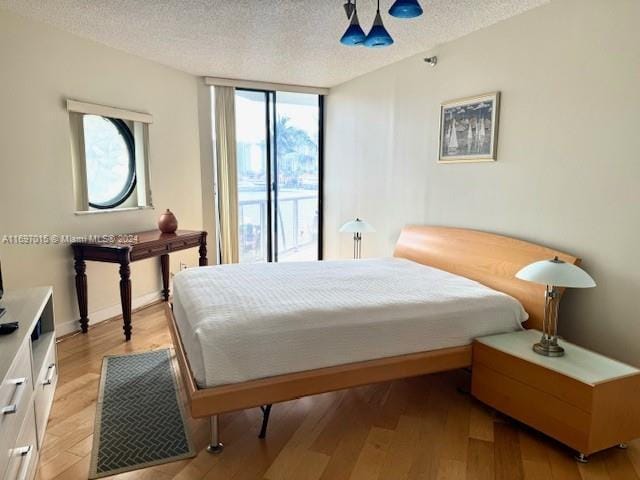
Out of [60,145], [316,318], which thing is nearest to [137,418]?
[316,318]

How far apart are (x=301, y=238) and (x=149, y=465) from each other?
156 inches

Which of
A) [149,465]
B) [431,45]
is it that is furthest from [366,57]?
[149,465]

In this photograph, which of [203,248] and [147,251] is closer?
[147,251]

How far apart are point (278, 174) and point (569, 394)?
13.4 feet

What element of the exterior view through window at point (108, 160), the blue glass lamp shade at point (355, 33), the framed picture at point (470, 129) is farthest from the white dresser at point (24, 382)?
the framed picture at point (470, 129)

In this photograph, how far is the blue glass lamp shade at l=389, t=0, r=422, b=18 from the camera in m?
2.01

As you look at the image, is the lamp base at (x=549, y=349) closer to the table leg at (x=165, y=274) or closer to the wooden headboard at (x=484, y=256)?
the wooden headboard at (x=484, y=256)

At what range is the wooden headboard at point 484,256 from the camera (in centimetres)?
269

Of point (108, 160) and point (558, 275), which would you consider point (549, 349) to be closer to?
point (558, 275)

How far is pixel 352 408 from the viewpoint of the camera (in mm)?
2479

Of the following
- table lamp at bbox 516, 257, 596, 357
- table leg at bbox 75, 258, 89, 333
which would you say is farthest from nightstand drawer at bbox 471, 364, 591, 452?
table leg at bbox 75, 258, 89, 333

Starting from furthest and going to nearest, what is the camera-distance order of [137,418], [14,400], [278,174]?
[278,174], [137,418], [14,400]

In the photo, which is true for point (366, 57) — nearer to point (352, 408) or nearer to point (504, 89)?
point (504, 89)

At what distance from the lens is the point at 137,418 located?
2340mm
